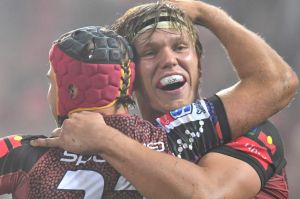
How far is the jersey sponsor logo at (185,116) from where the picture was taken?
2.27m

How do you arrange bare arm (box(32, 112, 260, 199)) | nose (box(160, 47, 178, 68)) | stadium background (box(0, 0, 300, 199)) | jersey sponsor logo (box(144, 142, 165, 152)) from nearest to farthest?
bare arm (box(32, 112, 260, 199))
jersey sponsor logo (box(144, 142, 165, 152))
nose (box(160, 47, 178, 68))
stadium background (box(0, 0, 300, 199))

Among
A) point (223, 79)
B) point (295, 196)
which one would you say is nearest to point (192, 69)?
point (295, 196)

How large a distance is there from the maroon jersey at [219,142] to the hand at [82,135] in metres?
0.27

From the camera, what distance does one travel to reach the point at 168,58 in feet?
8.39

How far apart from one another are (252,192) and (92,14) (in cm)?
571

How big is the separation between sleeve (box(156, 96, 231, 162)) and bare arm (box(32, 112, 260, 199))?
83mm

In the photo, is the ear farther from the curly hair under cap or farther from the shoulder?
the curly hair under cap

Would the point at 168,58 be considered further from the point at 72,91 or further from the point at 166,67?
the point at 72,91

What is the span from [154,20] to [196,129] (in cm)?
63

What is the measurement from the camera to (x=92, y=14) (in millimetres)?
7574

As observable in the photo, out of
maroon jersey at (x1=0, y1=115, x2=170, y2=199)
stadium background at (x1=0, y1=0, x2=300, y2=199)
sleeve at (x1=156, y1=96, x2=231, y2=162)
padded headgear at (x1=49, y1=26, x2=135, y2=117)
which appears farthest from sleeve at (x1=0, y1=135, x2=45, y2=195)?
stadium background at (x1=0, y1=0, x2=300, y2=199)

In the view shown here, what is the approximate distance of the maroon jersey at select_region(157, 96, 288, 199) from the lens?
2.22 meters

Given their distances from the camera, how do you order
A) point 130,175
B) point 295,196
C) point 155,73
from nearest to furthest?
point 130,175 < point 155,73 < point 295,196

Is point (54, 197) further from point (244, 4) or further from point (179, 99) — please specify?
point (244, 4)
